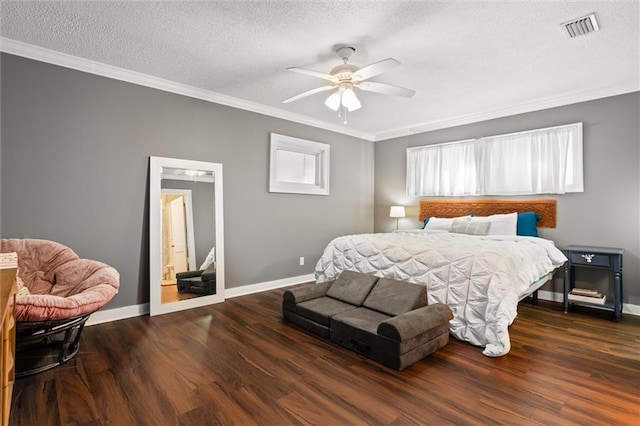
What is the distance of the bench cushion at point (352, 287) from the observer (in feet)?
10.6

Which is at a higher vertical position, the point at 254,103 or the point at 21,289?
the point at 254,103

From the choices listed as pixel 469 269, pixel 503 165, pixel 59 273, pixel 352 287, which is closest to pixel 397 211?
pixel 503 165

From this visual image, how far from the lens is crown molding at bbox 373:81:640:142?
151 inches

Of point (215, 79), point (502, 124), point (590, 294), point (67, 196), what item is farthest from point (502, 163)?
point (67, 196)

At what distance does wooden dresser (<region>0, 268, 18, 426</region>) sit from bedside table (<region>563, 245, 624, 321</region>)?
4.73 m

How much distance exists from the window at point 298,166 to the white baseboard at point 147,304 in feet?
4.56

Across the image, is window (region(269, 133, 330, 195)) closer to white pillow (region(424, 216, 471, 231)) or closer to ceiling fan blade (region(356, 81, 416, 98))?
white pillow (region(424, 216, 471, 231))

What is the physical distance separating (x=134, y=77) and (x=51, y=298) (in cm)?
246

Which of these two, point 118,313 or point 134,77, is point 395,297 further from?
point 134,77

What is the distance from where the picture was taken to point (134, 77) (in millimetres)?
3555

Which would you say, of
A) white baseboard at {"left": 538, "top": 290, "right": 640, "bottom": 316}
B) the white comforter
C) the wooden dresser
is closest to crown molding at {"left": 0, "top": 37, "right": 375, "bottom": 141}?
the wooden dresser

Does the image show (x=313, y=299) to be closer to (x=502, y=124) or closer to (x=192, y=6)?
(x=192, y=6)

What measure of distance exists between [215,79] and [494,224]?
3914 millimetres

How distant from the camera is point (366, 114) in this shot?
5004mm
